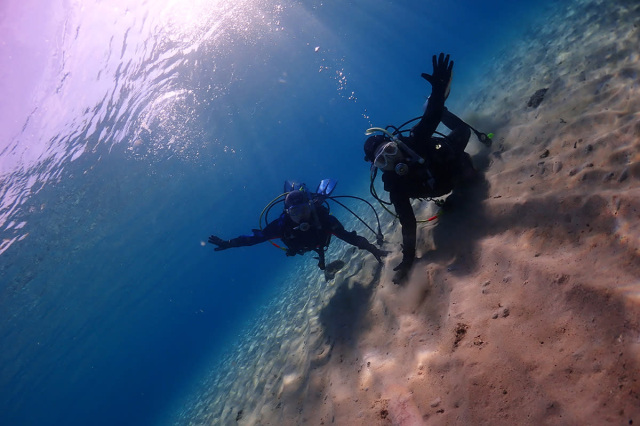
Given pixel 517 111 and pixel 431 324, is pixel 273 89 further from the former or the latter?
pixel 431 324

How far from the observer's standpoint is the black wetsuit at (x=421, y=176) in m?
4.03

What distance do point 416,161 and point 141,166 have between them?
28.2 m

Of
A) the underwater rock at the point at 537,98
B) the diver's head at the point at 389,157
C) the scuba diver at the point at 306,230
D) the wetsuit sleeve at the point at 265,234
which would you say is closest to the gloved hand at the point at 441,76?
the diver's head at the point at 389,157

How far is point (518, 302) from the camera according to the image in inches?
100

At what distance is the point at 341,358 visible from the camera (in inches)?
162

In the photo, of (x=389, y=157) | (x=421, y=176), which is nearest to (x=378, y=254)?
(x=421, y=176)

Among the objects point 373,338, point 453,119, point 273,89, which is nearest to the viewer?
point 373,338

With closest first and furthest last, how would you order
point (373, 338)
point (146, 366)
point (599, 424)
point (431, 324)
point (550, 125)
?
point (599, 424) < point (431, 324) < point (373, 338) < point (550, 125) < point (146, 366)

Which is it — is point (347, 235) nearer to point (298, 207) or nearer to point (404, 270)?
point (298, 207)

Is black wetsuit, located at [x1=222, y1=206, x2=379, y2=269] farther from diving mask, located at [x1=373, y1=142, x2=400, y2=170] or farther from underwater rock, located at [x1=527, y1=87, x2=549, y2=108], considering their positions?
underwater rock, located at [x1=527, y1=87, x2=549, y2=108]

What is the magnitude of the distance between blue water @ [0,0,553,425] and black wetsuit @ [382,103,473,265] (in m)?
16.5

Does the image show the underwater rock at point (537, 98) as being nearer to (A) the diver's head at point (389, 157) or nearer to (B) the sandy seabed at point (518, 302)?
(B) the sandy seabed at point (518, 302)

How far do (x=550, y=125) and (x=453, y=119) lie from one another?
4.65ft

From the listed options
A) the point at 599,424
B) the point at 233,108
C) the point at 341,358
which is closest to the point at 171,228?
the point at 233,108
